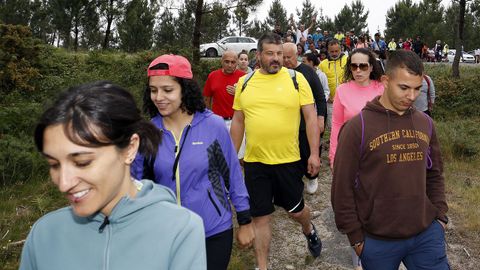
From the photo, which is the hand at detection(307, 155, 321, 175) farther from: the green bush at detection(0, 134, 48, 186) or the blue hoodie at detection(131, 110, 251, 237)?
the green bush at detection(0, 134, 48, 186)

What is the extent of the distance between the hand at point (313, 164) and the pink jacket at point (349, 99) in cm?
17

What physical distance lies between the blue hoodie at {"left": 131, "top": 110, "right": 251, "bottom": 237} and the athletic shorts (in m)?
1.23

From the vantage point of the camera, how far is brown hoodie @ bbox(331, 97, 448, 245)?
8.62ft

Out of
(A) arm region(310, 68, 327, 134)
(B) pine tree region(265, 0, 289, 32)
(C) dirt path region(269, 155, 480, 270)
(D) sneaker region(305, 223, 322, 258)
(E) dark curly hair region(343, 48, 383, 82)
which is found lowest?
(C) dirt path region(269, 155, 480, 270)

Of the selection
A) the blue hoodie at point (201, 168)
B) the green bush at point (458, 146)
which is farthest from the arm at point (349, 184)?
the green bush at point (458, 146)

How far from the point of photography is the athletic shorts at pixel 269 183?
12.9ft

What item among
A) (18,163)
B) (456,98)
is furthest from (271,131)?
(456,98)

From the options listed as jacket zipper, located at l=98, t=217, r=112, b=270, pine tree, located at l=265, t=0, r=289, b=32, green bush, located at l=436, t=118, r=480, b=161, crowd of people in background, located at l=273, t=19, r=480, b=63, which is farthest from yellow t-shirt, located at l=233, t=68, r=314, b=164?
pine tree, located at l=265, t=0, r=289, b=32

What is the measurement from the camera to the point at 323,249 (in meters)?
4.84

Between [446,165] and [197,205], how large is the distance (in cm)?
699

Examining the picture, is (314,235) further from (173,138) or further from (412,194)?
(173,138)

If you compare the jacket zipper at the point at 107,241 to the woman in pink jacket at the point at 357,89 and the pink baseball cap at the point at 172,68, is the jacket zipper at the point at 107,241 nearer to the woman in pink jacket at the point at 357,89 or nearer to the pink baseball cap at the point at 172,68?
the pink baseball cap at the point at 172,68

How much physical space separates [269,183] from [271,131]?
501 millimetres

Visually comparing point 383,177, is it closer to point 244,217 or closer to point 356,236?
point 356,236
